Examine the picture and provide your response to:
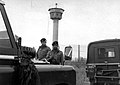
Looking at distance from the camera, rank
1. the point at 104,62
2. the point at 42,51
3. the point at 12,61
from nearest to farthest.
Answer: the point at 12,61 → the point at 42,51 → the point at 104,62

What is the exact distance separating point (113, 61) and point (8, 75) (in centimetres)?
865

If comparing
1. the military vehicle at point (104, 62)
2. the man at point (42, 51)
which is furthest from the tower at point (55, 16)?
the man at point (42, 51)

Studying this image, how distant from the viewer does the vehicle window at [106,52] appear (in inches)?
453

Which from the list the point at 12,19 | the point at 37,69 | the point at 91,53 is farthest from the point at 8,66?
the point at 91,53

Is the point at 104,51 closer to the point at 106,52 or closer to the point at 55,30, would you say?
the point at 106,52

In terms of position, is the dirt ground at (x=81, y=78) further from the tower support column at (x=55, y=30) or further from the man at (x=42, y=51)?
the man at (x=42, y=51)

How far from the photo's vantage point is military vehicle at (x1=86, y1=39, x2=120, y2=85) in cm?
1087

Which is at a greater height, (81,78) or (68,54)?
(68,54)

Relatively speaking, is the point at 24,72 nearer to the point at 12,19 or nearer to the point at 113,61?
the point at 12,19

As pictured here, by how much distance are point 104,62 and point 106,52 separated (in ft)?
1.78

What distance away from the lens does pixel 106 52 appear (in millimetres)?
11914

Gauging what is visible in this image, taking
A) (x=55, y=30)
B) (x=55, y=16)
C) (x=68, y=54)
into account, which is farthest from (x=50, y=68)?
(x=55, y=16)

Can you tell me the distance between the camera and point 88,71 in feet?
38.9

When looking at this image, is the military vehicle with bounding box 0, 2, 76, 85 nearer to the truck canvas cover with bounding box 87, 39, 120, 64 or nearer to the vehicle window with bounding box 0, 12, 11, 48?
the vehicle window with bounding box 0, 12, 11, 48
